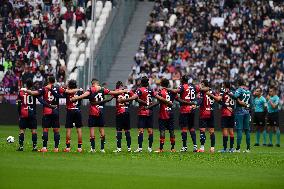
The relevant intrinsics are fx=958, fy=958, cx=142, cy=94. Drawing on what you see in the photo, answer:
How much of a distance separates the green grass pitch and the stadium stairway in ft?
77.9

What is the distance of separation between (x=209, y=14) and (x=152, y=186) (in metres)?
37.0

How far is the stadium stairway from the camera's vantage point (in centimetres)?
5744

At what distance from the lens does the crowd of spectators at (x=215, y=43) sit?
54.0 m

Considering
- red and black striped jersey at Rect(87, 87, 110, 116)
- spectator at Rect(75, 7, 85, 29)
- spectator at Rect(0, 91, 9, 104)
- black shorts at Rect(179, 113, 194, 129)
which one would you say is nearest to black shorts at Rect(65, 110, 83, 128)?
red and black striped jersey at Rect(87, 87, 110, 116)

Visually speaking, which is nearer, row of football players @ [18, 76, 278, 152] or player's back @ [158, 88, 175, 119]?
row of football players @ [18, 76, 278, 152]

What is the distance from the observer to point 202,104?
33.3 m

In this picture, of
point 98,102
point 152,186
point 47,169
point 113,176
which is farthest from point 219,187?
point 98,102

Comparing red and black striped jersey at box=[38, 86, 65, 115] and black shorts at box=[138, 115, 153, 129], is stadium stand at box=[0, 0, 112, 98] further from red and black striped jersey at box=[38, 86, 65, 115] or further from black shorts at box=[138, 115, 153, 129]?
red and black striped jersey at box=[38, 86, 65, 115]

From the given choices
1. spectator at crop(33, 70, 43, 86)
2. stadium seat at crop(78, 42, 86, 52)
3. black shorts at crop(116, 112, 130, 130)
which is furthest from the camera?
stadium seat at crop(78, 42, 86, 52)

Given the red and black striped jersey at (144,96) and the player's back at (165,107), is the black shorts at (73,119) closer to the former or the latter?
the red and black striped jersey at (144,96)

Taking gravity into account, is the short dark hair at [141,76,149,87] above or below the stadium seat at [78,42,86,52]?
below

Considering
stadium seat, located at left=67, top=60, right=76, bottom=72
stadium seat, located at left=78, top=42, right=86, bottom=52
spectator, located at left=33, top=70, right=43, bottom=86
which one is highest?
stadium seat, located at left=78, top=42, right=86, bottom=52

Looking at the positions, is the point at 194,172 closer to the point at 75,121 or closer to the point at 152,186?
the point at 152,186

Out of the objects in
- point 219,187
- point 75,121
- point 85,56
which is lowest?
point 219,187
